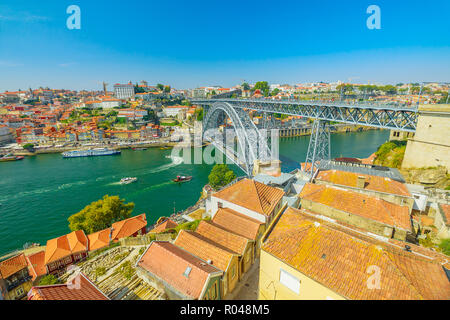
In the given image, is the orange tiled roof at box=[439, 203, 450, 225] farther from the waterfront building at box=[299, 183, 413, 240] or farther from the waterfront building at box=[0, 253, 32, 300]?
the waterfront building at box=[0, 253, 32, 300]

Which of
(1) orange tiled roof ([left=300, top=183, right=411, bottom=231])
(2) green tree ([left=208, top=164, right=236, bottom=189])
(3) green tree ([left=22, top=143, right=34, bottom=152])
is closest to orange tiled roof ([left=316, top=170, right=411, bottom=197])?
(1) orange tiled roof ([left=300, top=183, right=411, bottom=231])

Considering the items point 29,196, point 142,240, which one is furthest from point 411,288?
point 29,196

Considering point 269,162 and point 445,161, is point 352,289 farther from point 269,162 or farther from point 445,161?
point 269,162

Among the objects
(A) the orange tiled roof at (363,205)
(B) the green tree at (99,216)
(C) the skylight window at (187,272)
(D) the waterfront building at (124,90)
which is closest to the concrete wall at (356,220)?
(A) the orange tiled roof at (363,205)

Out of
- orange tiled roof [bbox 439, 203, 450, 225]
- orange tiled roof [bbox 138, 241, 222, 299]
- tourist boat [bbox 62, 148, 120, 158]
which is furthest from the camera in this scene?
tourist boat [bbox 62, 148, 120, 158]

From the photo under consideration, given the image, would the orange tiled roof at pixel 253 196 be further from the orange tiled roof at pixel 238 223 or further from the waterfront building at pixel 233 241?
the waterfront building at pixel 233 241

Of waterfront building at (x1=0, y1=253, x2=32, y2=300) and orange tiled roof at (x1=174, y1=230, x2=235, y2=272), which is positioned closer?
orange tiled roof at (x1=174, y1=230, x2=235, y2=272)
